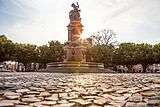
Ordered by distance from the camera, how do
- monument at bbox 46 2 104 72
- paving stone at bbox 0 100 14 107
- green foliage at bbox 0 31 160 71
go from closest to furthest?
paving stone at bbox 0 100 14 107
monument at bbox 46 2 104 72
green foliage at bbox 0 31 160 71

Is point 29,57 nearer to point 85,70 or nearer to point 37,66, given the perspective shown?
point 37,66

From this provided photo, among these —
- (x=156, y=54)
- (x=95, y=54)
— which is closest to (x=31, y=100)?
(x=95, y=54)

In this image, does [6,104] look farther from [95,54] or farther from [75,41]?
[95,54]

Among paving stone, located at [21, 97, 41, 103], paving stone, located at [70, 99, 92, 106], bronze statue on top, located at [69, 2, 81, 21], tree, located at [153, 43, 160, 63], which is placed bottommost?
paving stone, located at [70, 99, 92, 106]

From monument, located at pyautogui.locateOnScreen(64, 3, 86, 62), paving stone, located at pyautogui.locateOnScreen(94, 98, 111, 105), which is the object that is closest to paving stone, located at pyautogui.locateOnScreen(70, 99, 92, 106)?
paving stone, located at pyautogui.locateOnScreen(94, 98, 111, 105)

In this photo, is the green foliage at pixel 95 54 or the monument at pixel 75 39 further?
the green foliage at pixel 95 54

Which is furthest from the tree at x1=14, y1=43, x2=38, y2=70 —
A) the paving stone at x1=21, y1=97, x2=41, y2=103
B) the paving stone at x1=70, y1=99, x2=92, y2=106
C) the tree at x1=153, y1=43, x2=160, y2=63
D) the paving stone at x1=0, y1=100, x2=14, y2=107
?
the paving stone at x1=0, y1=100, x2=14, y2=107

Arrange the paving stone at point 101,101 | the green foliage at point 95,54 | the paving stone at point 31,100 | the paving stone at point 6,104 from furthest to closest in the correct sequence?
the green foliage at point 95,54
the paving stone at point 31,100
the paving stone at point 101,101
the paving stone at point 6,104

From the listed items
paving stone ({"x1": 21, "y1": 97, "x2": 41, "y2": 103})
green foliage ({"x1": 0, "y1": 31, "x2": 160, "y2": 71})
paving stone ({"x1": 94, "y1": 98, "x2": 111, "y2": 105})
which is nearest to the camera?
paving stone ({"x1": 94, "y1": 98, "x2": 111, "y2": 105})

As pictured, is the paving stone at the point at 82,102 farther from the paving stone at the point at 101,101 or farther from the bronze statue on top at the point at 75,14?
the bronze statue on top at the point at 75,14

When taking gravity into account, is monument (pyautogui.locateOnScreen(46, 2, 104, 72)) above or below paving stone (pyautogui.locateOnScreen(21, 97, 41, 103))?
above

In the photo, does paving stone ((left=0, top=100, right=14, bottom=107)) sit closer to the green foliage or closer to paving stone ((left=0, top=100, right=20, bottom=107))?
paving stone ((left=0, top=100, right=20, bottom=107))

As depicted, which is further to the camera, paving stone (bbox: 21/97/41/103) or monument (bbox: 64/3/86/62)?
monument (bbox: 64/3/86/62)

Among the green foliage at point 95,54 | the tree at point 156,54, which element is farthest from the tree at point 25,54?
the tree at point 156,54
